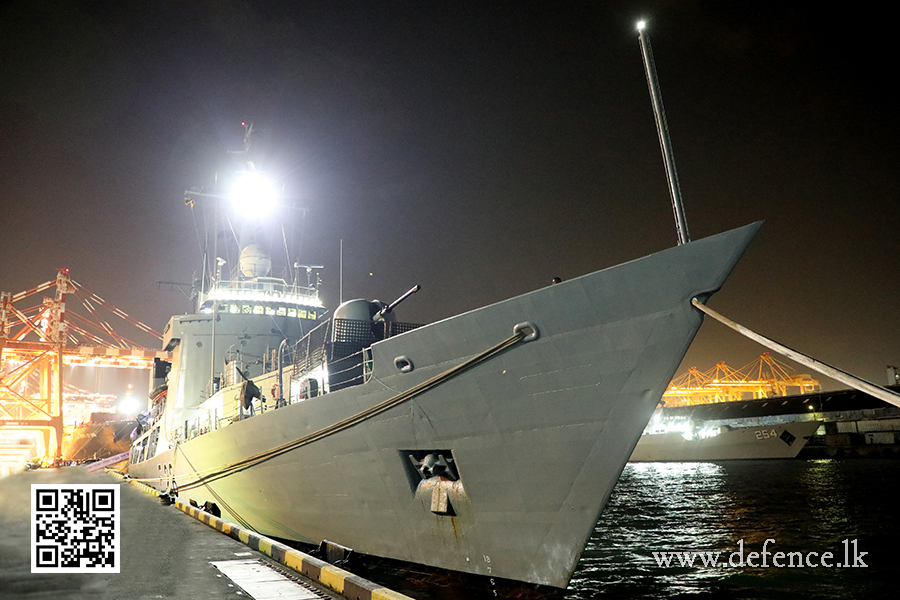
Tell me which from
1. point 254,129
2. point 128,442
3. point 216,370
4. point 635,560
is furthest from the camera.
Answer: point 128,442

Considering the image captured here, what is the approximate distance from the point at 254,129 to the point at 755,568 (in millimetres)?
18058

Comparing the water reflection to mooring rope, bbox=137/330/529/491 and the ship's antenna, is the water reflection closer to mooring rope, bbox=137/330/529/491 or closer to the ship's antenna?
mooring rope, bbox=137/330/529/491

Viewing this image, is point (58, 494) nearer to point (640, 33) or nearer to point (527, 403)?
point (527, 403)

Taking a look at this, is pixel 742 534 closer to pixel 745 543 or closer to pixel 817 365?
pixel 745 543

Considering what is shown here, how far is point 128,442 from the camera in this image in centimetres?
6494

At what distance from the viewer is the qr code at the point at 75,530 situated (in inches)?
244

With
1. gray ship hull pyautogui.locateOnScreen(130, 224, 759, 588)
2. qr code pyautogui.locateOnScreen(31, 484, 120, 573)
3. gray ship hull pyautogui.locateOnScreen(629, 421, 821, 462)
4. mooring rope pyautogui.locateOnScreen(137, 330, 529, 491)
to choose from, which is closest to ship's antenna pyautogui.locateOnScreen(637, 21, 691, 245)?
gray ship hull pyautogui.locateOnScreen(130, 224, 759, 588)

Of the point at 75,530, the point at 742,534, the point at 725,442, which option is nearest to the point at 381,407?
the point at 75,530

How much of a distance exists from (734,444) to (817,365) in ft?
158

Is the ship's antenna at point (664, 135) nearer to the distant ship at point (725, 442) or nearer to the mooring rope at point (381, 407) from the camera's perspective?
the mooring rope at point (381, 407)

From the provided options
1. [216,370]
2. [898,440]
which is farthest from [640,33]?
[898,440]

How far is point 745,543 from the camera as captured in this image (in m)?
12.1

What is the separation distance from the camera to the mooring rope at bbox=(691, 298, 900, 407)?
4.06 metres

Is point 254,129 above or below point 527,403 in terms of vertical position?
above
